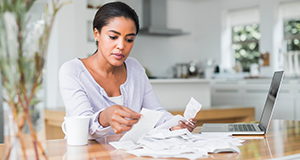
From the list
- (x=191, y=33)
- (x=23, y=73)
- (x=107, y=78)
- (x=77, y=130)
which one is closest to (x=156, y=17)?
(x=191, y=33)

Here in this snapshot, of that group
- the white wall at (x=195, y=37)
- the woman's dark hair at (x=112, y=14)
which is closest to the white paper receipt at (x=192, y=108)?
the woman's dark hair at (x=112, y=14)

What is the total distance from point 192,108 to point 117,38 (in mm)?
447

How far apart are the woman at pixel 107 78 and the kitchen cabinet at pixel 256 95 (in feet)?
11.0

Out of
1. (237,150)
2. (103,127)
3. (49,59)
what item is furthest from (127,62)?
(49,59)

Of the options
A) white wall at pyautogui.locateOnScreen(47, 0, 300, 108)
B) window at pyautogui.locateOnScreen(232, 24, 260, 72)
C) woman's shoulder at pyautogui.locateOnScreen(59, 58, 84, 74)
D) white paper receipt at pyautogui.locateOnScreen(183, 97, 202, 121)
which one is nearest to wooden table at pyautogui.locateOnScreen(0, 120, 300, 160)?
white paper receipt at pyautogui.locateOnScreen(183, 97, 202, 121)

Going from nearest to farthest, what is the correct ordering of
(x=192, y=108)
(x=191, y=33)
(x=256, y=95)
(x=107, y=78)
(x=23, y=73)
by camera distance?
(x=23, y=73), (x=192, y=108), (x=107, y=78), (x=256, y=95), (x=191, y=33)

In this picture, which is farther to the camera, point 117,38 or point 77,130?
point 117,38

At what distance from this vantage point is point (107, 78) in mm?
1587

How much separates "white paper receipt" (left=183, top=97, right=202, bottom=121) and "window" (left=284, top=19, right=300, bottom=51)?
4.59 metres

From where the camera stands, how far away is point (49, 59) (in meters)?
4.15

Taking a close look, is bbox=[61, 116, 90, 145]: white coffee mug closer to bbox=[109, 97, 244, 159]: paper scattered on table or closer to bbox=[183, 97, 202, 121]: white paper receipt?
bbox=[109, 97, 244, 159]: paper scattered on table

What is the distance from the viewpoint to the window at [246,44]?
5.80m

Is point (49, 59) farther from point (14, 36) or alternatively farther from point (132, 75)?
point (14, 36)

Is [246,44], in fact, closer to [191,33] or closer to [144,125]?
[191,33]
